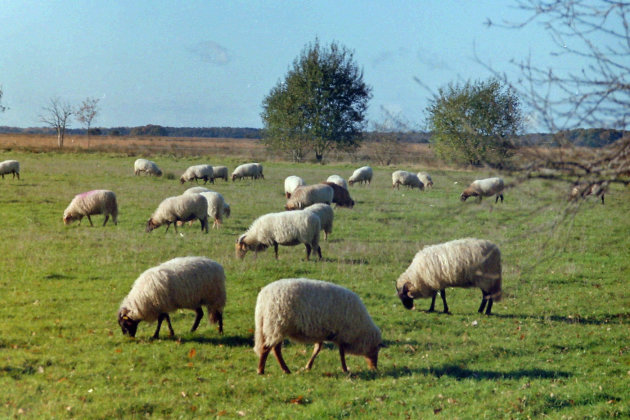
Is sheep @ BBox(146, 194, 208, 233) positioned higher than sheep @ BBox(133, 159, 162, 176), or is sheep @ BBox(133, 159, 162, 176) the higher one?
sheep @ BBox(133, 159, 162, 176)

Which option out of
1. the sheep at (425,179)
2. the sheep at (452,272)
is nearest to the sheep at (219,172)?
the sheep at (425,179)

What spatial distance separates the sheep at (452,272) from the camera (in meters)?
11.8

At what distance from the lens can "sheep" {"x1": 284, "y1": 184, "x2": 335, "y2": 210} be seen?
2383 centimetres

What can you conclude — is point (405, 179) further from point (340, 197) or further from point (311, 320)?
point (311, 320)

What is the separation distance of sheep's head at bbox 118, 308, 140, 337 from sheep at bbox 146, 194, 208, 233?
10.5 m

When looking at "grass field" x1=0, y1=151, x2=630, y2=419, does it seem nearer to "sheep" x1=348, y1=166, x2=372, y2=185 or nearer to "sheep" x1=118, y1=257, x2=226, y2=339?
"sheep" x1=118, y1=257, x2=226, y2=339

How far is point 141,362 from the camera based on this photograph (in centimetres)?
888

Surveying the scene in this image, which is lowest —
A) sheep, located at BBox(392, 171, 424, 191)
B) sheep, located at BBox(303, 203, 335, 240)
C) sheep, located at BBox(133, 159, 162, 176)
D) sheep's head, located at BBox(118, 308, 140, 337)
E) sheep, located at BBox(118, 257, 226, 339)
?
sheep's head, located at BBox(118, 308, 140, 337)

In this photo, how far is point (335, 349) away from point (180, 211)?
39.0ft

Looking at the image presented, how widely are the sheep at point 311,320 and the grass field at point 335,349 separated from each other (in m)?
0.40

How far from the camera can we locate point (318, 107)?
220 ft

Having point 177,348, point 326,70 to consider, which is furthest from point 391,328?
point 326,70

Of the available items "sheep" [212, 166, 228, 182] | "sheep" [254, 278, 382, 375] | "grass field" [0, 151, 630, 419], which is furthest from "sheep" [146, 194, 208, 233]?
"sheep" [212, 166, 228, 182]

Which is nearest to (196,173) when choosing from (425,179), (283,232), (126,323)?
(425,179)
